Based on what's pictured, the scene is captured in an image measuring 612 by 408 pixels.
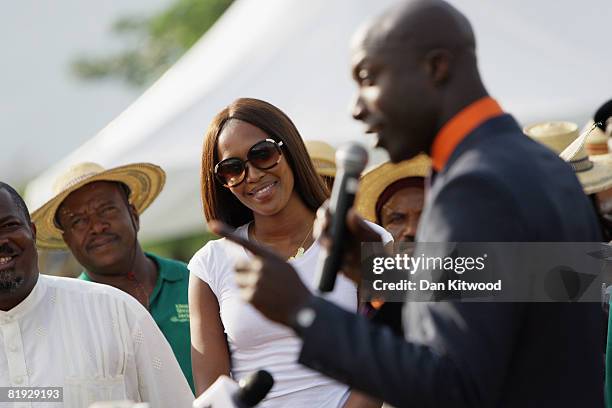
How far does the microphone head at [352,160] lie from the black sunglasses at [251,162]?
2022mm

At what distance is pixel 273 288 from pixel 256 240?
2.29 m

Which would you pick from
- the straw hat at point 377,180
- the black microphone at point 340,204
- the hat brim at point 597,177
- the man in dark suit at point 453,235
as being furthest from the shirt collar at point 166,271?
the black microphone at point 340,204

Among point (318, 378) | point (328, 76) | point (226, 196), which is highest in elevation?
point (328, 76)

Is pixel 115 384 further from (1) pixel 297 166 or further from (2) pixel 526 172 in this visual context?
(2) pixel 526 172

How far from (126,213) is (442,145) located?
4049mm

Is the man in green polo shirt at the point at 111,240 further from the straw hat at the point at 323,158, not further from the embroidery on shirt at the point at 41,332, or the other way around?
the embroidery on shirt at the point at 41,332

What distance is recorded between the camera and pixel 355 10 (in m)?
10.6

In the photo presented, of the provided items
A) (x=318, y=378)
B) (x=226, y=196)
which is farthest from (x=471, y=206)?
(x=226, y=196)

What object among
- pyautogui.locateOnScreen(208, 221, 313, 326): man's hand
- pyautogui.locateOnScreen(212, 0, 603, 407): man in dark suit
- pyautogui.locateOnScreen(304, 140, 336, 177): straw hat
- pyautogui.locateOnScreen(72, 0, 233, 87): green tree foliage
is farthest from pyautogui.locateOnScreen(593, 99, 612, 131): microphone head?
pyautogui.locateOnScreen(72, 0, 233, 87): green tree foliage

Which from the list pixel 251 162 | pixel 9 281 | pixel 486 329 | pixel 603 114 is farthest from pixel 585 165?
pixel 486 329

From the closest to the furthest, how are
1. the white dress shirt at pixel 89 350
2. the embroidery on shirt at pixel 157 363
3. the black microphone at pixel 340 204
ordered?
the black microphone at pixel 340 204, the white dress shirt at pixel 89 350, the embroidery on shirt at pixel 157 363

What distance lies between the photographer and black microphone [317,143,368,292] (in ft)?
9.50

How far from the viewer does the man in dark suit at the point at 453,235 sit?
2773mm

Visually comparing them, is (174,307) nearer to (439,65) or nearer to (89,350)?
(89,350)
